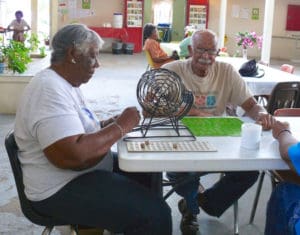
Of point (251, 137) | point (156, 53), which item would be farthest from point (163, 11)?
point (251, 137)

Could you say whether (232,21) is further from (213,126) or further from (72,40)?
(72,40)

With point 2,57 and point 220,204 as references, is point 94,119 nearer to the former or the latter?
point 220,204

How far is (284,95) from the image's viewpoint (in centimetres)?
370

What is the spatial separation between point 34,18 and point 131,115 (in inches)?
507

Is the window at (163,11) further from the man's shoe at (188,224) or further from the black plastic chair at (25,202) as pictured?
the black plastic chair at (25,202)

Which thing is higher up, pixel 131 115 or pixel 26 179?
pixel 131 115

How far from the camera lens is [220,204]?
248 centimetres

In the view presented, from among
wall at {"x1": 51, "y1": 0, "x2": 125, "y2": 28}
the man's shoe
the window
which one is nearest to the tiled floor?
the man's shoe

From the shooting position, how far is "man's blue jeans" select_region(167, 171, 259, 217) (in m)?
2.40

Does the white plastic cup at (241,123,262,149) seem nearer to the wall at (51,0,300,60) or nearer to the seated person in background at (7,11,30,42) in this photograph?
the seated person in background at (7,11,30,42)

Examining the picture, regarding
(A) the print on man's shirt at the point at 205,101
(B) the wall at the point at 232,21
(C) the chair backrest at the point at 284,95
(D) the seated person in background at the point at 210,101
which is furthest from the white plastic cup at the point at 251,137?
(B) the wall at the point at 232,21

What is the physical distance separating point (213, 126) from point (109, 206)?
684 mm

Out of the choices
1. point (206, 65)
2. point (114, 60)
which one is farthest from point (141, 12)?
point (206, 65)

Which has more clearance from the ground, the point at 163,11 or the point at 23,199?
the point at 163,11
